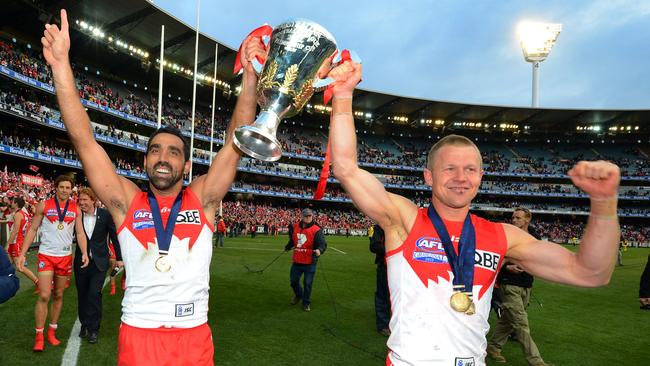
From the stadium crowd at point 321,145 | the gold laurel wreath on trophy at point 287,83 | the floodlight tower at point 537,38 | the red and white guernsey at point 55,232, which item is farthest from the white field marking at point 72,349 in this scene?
the floodlight tower at point 537,38

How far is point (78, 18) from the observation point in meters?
32.1

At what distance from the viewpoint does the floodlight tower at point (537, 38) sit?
49.9 metres

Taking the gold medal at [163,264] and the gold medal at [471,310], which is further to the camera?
the gold medal at [163,264]

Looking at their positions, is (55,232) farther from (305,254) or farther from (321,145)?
(321,145)

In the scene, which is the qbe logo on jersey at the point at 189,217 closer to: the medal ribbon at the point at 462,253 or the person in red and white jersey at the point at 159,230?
the person in red and white jersey at the point at 159,230

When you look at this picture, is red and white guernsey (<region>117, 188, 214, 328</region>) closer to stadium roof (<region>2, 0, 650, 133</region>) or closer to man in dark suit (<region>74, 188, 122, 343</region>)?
man in dark suit (<region>74, 188, 122, 343</region>)

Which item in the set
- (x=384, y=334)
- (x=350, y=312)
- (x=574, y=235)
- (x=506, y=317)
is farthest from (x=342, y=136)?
(x=574, y=235)

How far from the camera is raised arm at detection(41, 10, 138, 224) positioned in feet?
8.18

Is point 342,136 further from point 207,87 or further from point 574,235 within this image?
point 574,235

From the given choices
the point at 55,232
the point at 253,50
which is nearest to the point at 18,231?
the point at 55,232

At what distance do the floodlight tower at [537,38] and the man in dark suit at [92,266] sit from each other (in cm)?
5473

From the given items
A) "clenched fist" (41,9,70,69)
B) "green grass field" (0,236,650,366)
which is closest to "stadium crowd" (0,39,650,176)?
"green grass field" (0,236,650,366)

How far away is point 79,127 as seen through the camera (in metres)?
2.56

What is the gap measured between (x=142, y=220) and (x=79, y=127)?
670 millimetres
